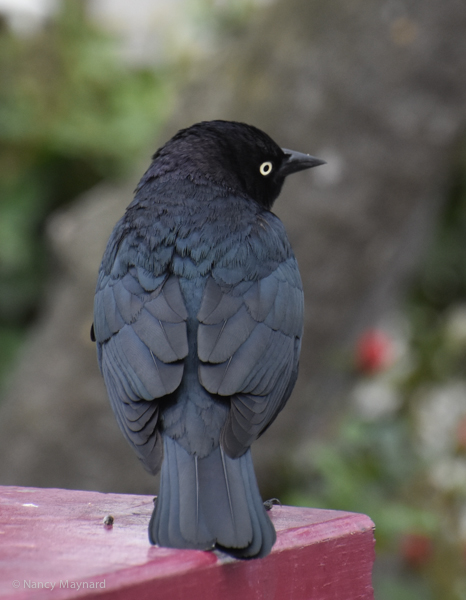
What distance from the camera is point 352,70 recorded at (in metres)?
4.38

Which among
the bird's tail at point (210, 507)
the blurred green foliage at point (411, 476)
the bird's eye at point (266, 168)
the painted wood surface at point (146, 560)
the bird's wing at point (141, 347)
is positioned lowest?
the blurred green foliage at point (411, 476)

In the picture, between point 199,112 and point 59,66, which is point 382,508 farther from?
point 59,66

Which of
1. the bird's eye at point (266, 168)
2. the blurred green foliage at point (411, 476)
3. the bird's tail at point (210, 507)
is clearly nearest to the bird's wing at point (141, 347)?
the bird's tail at point (210, 507)

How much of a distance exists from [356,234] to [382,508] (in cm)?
137

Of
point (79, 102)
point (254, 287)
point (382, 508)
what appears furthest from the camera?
point (79, 102)

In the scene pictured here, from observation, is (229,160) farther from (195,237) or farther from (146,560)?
(146,560)

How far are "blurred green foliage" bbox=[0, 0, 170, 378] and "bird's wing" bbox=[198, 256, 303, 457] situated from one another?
3133mm

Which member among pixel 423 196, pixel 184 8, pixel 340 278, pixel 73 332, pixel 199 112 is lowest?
pixel 73 332

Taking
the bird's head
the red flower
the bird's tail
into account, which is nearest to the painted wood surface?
the bird's tail

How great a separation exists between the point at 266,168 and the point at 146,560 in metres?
1.77

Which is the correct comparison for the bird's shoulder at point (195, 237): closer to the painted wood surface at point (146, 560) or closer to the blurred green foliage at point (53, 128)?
the painted wood surface at point (146, 560)

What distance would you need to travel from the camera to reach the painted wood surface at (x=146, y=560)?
1.58m

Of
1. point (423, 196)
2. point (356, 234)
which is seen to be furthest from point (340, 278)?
point (423, 196)

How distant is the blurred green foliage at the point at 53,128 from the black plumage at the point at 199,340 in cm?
277
